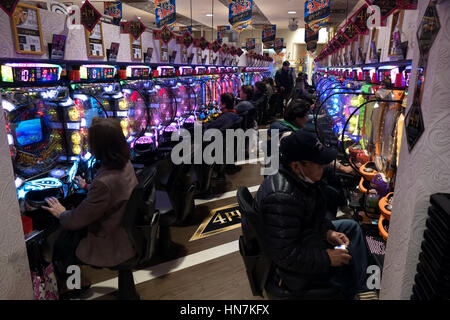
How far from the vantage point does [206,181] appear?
352cm

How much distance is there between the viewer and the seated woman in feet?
5.97

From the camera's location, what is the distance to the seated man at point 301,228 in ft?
4.81

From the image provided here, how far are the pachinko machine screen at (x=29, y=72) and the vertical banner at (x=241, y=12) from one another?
16.9ft

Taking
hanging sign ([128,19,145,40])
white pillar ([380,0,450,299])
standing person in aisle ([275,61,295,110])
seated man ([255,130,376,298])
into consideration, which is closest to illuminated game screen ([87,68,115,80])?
hanging sign ([128,19,145,40])

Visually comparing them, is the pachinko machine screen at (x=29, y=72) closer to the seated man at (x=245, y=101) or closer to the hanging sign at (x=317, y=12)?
the seated man at (x=245, y=101)

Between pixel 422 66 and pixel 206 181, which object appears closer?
pixel 422 66

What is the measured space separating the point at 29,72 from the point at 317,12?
260 inches

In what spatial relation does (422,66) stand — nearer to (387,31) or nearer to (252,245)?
(252,245)

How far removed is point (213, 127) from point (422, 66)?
332cm

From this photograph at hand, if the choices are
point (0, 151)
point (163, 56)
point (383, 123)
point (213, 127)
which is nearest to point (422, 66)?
point (383, 123)

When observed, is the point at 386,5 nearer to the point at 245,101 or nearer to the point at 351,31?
the point at 351,31

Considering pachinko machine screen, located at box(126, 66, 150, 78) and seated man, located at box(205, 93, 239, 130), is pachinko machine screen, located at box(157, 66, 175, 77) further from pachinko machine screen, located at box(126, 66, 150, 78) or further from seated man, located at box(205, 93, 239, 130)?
seated man, located at box(205, 93, 239, 130)

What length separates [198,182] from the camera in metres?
3.50

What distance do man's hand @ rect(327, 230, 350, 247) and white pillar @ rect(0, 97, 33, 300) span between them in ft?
5.05
